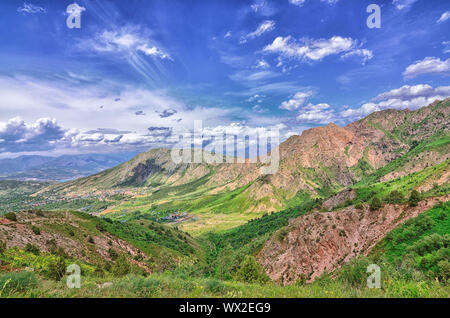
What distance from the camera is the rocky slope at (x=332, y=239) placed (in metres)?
42.8

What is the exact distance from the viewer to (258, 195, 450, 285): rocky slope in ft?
140

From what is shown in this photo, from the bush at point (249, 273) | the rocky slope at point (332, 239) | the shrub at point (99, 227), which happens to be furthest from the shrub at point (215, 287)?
the shrub at point (99, 227)

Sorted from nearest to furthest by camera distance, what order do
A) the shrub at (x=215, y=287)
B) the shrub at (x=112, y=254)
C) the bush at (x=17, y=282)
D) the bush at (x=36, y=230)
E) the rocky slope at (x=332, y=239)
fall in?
the bush at (x=17, y=282)
the shrub at (x=215, y=287)
the bush at (x=36, y=230)
the rocky slope at (x=332, y=239)
the shrub at (x=112, y=254)

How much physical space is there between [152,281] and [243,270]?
2485cm

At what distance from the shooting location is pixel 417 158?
165 metres

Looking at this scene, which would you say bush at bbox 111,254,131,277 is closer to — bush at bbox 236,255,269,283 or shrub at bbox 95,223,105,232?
bush at bbox 236,255,269,283

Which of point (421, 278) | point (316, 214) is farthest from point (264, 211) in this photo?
point (421, 278)

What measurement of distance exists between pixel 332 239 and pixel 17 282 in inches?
2054

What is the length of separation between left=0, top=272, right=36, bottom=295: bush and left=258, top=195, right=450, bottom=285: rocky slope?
4384 centimetres

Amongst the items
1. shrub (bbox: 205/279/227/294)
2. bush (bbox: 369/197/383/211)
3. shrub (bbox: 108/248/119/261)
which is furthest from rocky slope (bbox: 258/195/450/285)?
shrub (bbox: 205/279/227/294)

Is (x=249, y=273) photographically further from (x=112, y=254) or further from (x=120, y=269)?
(x=112, y=254)

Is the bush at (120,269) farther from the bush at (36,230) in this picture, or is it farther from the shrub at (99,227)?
the shrub at (99,227)

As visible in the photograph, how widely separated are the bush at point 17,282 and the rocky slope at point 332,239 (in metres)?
43.8
